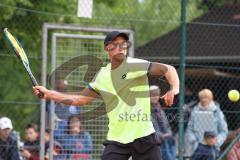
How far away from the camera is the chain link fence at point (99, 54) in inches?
400

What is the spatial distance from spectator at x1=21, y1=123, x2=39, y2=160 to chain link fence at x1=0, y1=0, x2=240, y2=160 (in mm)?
261

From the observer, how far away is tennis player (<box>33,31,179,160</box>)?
23.0 ft

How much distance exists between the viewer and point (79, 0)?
392 inches

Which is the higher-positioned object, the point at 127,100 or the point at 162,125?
the point at 127,100

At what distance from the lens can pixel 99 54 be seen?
10.5 metres

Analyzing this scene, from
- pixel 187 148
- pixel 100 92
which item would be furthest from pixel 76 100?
pixel 187 148

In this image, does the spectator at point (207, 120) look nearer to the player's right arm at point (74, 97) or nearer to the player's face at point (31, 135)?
the player's face at point (31, 135)

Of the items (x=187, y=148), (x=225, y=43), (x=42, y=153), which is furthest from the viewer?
(x=225, y=43)

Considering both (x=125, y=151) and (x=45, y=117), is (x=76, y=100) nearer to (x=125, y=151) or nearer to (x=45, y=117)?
(x=125, y=151)

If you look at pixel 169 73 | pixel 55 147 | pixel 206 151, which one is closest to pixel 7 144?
pixel 55 147

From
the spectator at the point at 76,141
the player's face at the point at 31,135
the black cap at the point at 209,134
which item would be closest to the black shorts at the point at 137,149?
the spectator at the point at 76,141

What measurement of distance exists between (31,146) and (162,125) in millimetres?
1973

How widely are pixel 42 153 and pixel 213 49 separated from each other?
15.5 feet

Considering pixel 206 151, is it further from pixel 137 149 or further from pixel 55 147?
pixel 137 149
